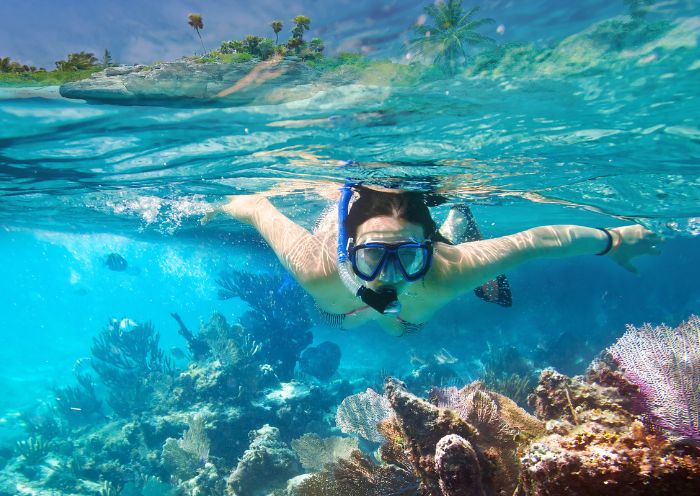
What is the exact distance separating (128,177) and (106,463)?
8.36m

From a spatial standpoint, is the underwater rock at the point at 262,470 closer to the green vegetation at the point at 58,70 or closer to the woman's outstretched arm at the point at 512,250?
the woman's outstretched arm at the point at 512,250

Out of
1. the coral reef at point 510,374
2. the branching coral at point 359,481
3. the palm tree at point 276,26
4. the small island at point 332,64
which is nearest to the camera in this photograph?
the branching coral at point 359,481

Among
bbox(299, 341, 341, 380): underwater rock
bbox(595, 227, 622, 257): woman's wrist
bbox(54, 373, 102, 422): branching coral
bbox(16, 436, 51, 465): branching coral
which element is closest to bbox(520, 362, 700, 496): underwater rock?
bbox(595, 227, 622, 257): woman's wrist

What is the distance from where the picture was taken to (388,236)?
4.36m

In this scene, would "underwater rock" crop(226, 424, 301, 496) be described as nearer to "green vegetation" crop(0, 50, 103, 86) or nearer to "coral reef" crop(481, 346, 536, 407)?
"coral reef" crop(481, 346, 536, 407)

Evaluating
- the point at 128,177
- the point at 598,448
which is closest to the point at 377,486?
the point at 598,448

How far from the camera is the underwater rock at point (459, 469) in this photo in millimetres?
2436

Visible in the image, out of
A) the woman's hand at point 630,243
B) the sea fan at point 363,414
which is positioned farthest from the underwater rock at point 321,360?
the woman's hand at point 630,243

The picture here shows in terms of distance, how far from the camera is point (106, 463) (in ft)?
36.2

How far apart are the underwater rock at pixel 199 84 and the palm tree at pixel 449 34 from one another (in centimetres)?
163

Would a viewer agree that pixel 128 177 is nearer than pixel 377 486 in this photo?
No

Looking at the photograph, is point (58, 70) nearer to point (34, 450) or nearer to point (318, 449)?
point (318, 449)

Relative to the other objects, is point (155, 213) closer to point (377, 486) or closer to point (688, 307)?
point (377, 486)

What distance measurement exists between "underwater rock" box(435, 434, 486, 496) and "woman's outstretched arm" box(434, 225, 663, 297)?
8.53 feet
